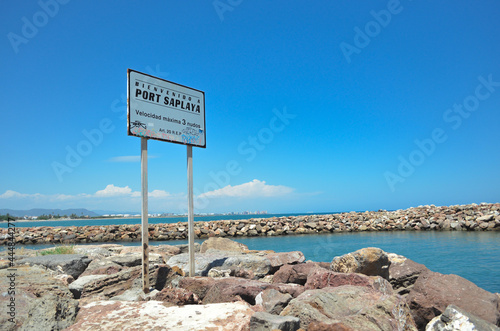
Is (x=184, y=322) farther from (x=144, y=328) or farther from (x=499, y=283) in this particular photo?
(x=499, y=283)

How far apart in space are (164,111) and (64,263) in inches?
149

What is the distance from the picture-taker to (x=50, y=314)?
3.42 m

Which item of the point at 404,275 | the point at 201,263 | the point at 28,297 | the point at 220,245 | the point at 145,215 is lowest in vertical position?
the point at 404,275

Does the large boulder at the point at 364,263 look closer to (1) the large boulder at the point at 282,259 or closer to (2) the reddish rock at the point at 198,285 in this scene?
(1) the large boulder at the point at 282,259

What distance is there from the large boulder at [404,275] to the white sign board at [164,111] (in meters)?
4.77

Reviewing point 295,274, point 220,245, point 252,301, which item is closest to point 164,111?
point 252,301

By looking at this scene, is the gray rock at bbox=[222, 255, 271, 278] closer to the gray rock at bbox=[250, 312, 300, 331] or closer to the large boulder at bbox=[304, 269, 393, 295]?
the large boulder at bbox=[304, 269, 393, 295]

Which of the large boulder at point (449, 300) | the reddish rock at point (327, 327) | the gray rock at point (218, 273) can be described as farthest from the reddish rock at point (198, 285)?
the large boulder at point (449, 300)

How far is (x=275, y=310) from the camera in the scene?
380 cm

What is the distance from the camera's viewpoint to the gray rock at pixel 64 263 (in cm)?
636

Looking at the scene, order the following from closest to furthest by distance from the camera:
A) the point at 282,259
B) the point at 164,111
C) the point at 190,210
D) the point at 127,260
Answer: the point at 164,111 < the point at 190,210 < the point at 127,260 < the point at 282,259

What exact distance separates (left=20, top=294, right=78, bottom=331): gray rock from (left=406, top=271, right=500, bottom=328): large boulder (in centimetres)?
448

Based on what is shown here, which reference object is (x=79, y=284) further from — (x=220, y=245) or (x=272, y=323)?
(x=220, y=245)

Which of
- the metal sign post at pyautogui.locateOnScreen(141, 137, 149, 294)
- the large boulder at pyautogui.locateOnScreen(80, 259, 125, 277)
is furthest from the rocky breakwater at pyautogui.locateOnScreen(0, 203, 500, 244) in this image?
the metal sign post at pyautogui.locateOnScreen(141, 137, 149, 294)
